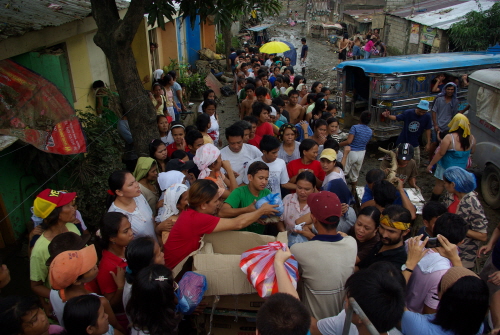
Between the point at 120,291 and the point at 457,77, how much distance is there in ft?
28.6

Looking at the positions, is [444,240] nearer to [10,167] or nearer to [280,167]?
[280,167]

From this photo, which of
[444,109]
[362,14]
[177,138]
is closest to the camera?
[177,138]

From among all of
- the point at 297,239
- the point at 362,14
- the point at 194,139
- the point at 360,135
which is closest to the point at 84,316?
the point at 297,239

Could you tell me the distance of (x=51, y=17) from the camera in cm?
492

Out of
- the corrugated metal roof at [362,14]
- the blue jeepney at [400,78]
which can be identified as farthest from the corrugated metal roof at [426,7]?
the blue jeepney at [400,78]

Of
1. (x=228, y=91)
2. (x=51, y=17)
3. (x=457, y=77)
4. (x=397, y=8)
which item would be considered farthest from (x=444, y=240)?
(x=397, y=8)

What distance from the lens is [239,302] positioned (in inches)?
101

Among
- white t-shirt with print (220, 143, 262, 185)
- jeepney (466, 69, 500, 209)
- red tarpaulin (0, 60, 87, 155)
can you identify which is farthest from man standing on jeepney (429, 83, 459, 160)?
red tarpaulin (0, 60, 87, 155)

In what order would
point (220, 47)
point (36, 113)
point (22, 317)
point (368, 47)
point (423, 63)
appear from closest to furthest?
point (22, 317) < point (36, 113) < point (423, 63) < point (368, 47) < point (220, 47)

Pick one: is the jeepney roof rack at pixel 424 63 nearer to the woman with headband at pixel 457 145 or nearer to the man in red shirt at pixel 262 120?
the woman with headband at pixel 457 145

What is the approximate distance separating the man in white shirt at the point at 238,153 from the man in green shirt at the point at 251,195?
995 millimetres

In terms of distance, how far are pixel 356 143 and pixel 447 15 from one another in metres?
12.9

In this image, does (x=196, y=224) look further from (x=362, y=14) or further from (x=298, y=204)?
(x=362, y=14)

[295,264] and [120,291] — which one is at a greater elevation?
[295,264]
